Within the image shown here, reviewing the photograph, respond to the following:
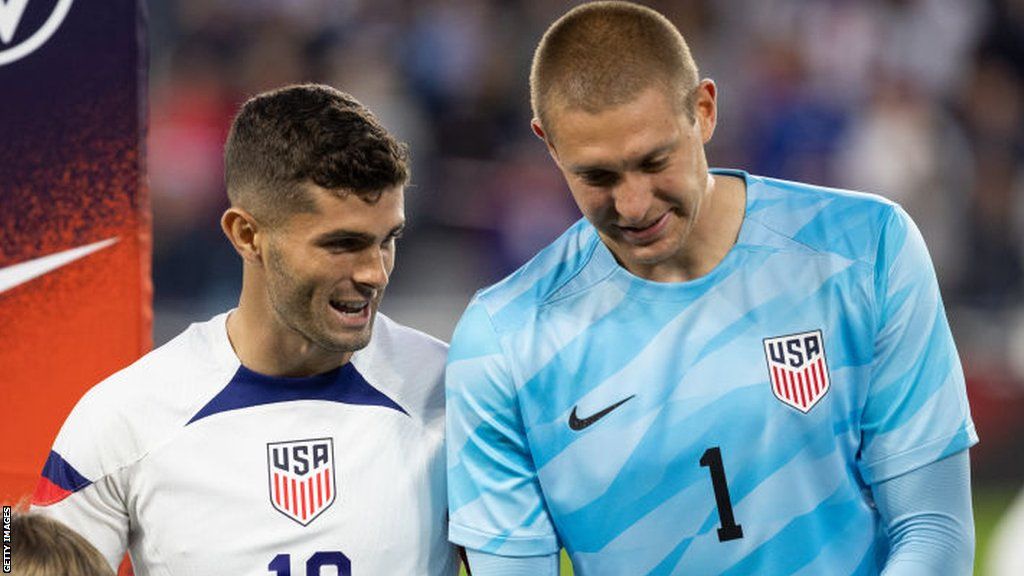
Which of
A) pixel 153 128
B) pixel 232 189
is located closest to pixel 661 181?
pixel 232 189

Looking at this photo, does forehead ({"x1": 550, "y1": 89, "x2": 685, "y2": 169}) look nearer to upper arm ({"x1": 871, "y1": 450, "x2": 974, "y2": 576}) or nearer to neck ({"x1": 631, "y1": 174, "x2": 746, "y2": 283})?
neck ({"x1": 631, "y1": 174, "x2": 746, "y2": 283})

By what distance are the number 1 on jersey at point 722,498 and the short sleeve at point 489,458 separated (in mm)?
370

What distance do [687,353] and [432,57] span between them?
779cm

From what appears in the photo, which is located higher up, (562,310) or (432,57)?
(432,57)

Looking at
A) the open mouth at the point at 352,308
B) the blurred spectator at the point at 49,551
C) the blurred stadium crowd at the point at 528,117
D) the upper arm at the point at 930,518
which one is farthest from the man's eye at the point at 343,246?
the blurred stadium crowd at the point at 528,117

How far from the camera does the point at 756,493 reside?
11.7 feet

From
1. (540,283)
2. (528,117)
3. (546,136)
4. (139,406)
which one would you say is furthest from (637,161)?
(528,117)

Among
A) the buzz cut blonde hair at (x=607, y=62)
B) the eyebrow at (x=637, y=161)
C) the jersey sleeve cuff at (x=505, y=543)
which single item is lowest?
the jersey sleeve cuff at (x=505, y=543)

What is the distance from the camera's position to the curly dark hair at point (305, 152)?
3.68 metres

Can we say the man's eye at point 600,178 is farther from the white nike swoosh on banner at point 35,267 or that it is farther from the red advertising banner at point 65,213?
the white nike swoosh on banner at point 35,267

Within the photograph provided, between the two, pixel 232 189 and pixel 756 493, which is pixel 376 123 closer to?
pixel 232 189

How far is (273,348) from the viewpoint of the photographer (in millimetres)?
3855

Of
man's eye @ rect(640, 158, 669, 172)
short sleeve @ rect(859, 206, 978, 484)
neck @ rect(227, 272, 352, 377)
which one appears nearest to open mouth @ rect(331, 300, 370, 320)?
neck @ rect(227, 272, 352, 377)

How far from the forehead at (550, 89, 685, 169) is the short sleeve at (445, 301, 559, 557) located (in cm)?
44
